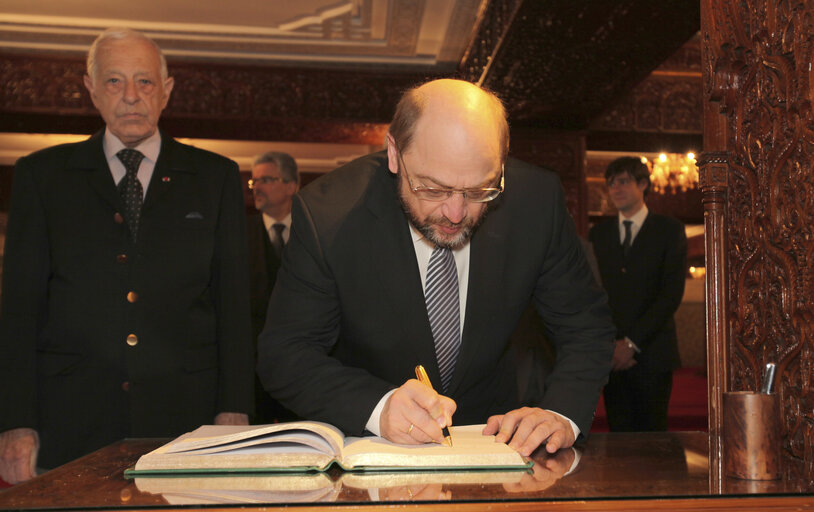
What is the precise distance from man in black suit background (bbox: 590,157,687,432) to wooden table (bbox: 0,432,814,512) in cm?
312

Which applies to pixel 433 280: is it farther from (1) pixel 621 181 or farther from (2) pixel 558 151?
(2) pixel 558 151

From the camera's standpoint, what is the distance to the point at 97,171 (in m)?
2.51

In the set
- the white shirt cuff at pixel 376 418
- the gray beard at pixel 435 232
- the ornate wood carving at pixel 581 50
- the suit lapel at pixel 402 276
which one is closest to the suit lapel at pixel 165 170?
the suit lapel at pixel 402 276

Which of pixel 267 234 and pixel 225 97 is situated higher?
pixel 225 97

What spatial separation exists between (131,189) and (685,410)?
26.6 ft

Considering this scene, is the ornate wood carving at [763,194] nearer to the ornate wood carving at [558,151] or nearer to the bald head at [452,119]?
the bald head at [452,119]

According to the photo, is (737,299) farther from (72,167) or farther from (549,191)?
(72,167)

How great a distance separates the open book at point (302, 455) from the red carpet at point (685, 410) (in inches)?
206

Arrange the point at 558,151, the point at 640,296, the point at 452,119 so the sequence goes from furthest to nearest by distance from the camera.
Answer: the point at 558,151 < the point at 640,296 < the point at 452,119

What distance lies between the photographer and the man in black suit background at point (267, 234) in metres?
4.05

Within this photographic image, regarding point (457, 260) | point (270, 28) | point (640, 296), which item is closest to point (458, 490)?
point (457, 260)

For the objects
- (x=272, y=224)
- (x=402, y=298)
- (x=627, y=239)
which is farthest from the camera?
(x=627, y=239)

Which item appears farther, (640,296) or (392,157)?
(640,296)

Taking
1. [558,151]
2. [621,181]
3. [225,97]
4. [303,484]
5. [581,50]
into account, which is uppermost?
[225,97]
